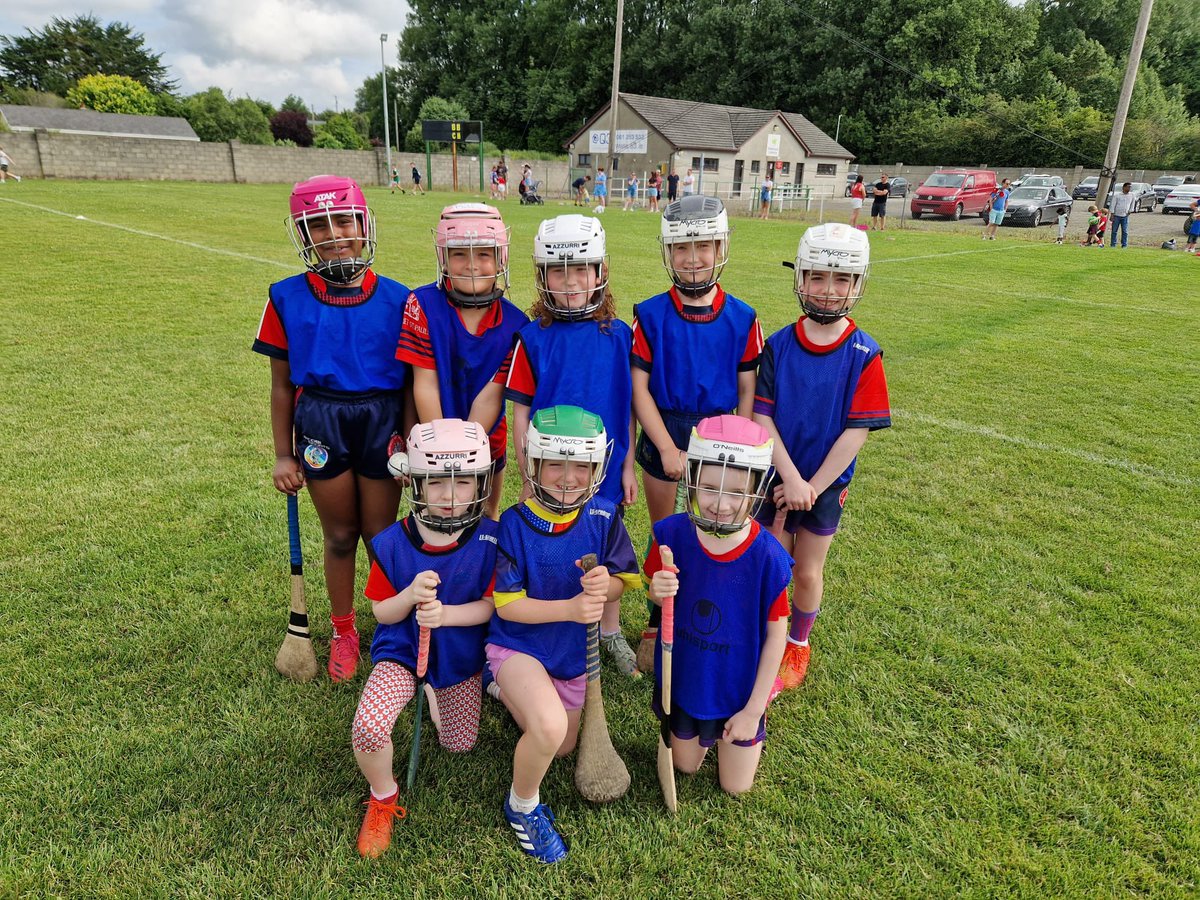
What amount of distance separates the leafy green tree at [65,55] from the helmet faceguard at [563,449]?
84694mm

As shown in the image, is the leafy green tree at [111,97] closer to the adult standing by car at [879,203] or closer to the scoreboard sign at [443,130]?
the scoreboard sign at [443,130]

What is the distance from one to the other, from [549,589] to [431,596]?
1.45 ft

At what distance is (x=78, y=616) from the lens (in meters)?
3.88

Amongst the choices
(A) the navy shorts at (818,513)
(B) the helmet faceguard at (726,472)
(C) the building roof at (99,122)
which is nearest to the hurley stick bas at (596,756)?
(B) the helmet faceguard at (726,472)

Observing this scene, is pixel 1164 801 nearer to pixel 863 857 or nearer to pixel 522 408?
pixel 863 857

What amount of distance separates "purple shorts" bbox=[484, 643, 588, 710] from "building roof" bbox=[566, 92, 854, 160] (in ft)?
155

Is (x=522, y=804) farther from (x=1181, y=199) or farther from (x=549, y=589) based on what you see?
(x=1181, y=199)

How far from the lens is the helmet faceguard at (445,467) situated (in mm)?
2598

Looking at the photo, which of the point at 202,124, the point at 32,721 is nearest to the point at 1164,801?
the point at 32,721

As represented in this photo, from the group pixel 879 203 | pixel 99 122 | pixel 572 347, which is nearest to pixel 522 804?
pixel 572 347

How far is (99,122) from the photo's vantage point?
53.7 meters

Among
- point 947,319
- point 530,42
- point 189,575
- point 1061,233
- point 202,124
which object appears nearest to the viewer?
point 189,575

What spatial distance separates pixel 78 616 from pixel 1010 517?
6006 mm

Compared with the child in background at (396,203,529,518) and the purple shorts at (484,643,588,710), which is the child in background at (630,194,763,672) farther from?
the child in background at (396,203,529,518)
